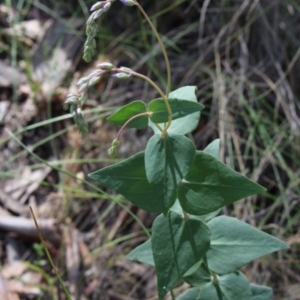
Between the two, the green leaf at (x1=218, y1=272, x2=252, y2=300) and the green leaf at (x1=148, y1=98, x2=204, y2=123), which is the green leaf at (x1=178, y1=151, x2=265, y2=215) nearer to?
the green leaf at (x1=148, y1=98, x2=204, y2=123)

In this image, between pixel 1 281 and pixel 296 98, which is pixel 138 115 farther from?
pixel 296 98

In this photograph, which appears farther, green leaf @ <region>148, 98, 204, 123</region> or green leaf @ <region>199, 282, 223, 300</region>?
green leaf @ <region>199, 282, 223, 300</region>

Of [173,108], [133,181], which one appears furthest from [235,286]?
[173,108]

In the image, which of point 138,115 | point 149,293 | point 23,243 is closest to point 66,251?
point 23,243

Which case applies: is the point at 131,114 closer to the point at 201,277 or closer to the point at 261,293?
the point at 201,277

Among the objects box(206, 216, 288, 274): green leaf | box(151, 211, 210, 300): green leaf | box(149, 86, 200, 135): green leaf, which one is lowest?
box(206, 216, 288, 274): green leaf

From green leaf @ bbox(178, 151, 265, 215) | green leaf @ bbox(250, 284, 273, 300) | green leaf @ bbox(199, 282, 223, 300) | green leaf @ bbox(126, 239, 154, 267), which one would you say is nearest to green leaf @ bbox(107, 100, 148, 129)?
green leaf @ bbox(178, 151, 265, 215)

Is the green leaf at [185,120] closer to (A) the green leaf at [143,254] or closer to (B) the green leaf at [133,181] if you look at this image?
(B) the green leaf at [133,181]
